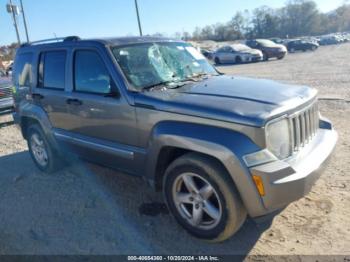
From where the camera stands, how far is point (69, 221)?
13.4 feet

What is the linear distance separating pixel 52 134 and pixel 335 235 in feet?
12.6

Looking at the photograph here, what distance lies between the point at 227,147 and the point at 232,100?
561 millimetres

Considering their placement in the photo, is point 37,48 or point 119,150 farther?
point 37,48

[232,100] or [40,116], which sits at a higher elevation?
[232,100]

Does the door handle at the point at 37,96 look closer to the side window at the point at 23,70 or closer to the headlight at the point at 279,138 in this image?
the side window at the point at 23,70

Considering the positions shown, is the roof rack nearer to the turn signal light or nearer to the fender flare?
the fender flare

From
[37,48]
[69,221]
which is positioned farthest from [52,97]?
[69,221]

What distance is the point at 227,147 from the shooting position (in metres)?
3.00

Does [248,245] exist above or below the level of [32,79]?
below

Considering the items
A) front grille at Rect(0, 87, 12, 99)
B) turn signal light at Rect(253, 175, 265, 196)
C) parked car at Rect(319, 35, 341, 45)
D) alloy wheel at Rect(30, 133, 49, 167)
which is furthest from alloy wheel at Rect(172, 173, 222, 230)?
parked car at Rect(319, 35, 341, 45)

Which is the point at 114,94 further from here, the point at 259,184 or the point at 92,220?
the point at 259,184

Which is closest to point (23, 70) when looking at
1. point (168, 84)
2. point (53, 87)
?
point (53, 87)

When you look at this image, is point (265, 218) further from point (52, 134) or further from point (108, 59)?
point (52, 134)

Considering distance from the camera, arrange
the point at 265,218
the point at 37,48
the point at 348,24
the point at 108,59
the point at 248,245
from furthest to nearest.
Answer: the point at 348,24 → the point at 37,48 → the point at 108,59 → the point at 248,245 → the point at 265,218
